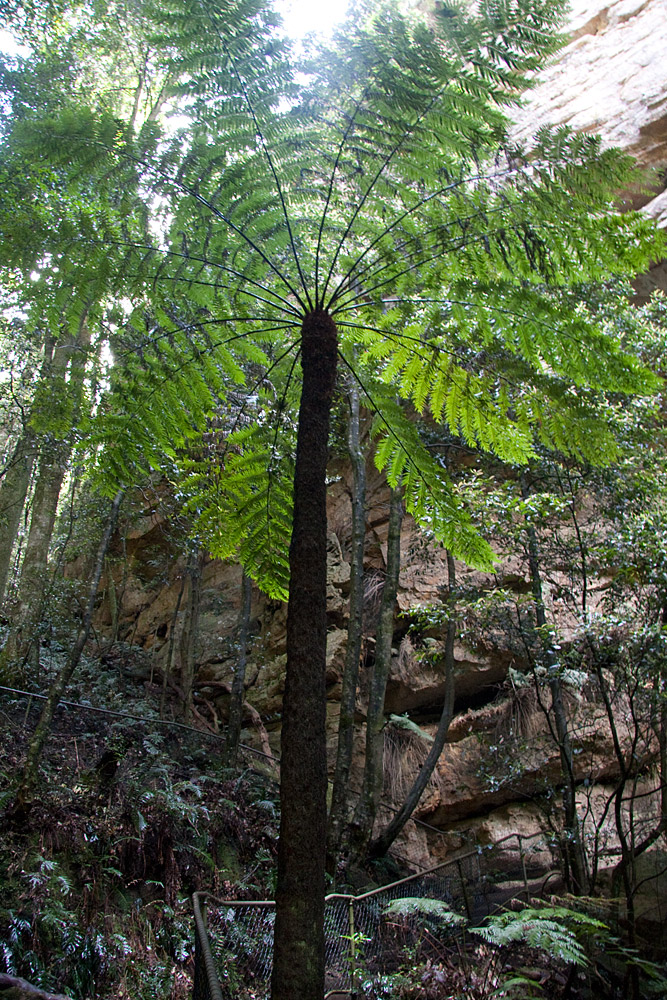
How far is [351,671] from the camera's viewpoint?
22.6ft

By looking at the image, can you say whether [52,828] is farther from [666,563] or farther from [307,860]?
[666,563]

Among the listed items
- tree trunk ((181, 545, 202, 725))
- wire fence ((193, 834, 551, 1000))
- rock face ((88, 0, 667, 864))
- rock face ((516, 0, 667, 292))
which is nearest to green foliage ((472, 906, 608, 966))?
wire fence ((193, 834, 551, 1000))

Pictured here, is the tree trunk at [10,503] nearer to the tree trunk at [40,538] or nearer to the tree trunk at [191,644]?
the tree trunk at [40,538]

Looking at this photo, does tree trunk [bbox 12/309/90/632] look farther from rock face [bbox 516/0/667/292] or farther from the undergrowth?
rock face [bbox 516/0/667/292]

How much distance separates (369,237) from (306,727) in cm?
237

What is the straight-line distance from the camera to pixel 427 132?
261 cm

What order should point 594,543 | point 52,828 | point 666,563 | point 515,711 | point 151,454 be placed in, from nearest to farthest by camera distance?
point 151,454
point 52,828
point 666,563
point 594,543
point 515,711

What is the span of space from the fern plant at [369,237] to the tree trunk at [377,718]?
4217 millimetres

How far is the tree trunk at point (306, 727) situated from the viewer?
1573mm

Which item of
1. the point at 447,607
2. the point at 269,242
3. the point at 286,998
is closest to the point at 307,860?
the point at 286,998

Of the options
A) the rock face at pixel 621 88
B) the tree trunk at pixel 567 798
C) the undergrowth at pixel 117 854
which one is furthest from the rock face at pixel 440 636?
the undergrowth at pixel 117 854

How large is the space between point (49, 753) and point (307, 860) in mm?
5039

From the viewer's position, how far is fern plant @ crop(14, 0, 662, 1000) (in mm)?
2488

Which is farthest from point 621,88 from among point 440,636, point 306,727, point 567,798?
point 306,727
